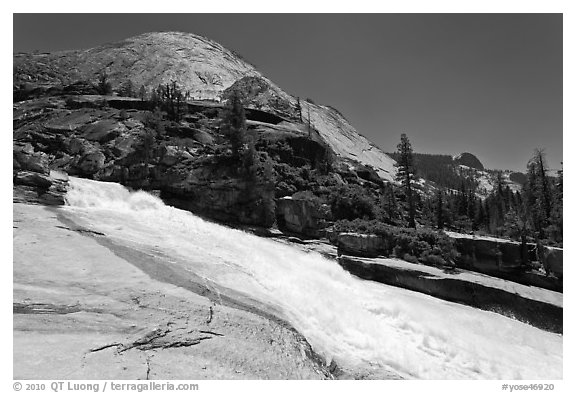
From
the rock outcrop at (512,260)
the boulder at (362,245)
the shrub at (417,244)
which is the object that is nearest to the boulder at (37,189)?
the boulder at (362,245)

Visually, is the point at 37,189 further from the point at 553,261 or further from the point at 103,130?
the point at 553,261

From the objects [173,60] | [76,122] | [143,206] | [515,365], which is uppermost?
[173,60]

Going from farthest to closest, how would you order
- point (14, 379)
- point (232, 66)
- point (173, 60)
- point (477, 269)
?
point (232, 66), point (173, 60), point (477, 269), point (14, 379)

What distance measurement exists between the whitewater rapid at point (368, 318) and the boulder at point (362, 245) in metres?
4.91

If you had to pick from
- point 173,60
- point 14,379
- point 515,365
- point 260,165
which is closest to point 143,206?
point 260,165

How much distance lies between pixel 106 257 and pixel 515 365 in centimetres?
1724

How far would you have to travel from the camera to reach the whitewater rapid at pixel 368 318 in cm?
1209

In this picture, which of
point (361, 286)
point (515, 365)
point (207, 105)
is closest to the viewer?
point (515, 365)

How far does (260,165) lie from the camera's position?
119 ft

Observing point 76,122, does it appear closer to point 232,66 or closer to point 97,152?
point 97,152

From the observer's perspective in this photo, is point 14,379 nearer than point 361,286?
Yes

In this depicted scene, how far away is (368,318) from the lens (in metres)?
15.7

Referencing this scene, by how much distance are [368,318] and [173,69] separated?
100931mm

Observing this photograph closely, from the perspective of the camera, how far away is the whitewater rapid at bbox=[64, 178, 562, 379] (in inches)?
476
